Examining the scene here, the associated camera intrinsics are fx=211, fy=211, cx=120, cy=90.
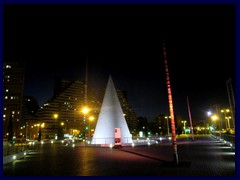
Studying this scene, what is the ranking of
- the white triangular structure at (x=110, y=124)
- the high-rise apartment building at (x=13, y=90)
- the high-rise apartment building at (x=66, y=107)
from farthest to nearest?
the high-rise apartment building at (x=66, y=107)
the high-rise apartment building at (x=13, y=90)
the white triangular structure at (x=110, y=124)

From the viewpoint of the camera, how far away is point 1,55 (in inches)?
369

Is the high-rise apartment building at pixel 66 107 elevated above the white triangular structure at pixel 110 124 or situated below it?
above

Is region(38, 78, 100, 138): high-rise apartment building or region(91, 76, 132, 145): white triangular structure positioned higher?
region(38, 78, 100, 138): high-rise apartment building

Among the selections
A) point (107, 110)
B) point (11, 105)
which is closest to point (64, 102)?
point (11, 105)

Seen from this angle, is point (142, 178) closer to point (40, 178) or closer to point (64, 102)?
point (40, 178)

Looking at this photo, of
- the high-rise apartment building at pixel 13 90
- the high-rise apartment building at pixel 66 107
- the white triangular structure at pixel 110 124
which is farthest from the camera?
the high-rise apartment building at pixel 66 107

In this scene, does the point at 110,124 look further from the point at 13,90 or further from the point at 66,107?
the point at 66,107

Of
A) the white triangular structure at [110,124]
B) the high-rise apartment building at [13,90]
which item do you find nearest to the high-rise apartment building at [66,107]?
the high-rise apartment building at [13,90]

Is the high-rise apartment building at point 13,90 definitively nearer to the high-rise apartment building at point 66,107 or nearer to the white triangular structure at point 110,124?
the high-rise apartment building at point 66,107

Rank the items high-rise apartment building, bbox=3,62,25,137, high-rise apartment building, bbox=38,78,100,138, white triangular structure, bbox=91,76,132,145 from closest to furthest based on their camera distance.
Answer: white triangular structure, bbox=91,76,132,145 → high-rise apartment building, bbox=3,62,25,137 → high-rise apartment building, bbox=38,78,100,138

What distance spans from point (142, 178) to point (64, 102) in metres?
133

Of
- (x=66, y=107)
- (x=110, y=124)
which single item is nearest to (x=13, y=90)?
(x=66, y=107)

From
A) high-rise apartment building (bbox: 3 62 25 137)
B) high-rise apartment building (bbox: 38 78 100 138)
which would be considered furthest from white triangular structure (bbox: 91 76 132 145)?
high-rise apartment building (bbox: 38 78 100 138)

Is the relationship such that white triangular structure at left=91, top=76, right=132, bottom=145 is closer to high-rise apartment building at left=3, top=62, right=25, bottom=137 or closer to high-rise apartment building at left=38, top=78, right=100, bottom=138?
high-rise apartment building at left=3, top=62, right=25, bottom=137
